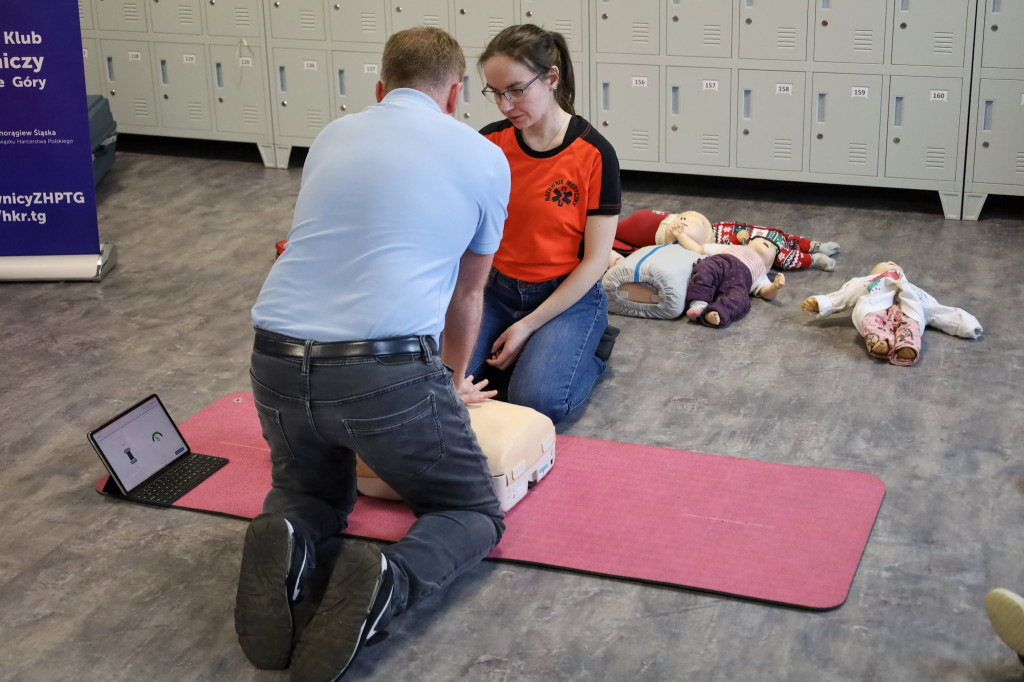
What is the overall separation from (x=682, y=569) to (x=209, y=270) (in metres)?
2.76

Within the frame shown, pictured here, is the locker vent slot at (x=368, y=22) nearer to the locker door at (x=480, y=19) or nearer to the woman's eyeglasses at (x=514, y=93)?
the locker door at (x=480, y=19)

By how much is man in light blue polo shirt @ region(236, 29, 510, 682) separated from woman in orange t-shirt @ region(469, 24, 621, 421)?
0.79m

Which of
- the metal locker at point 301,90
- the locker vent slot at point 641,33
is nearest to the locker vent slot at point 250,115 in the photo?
the metal locker at point 301,90

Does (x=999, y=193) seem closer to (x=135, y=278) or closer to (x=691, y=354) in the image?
(x=691, y=354)

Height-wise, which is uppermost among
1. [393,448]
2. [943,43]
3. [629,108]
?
[943,43]

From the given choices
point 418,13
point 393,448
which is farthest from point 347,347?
point 418,13

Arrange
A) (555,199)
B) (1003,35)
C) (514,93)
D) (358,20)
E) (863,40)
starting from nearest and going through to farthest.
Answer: (514,93) → (555,199) → (1003,35) → (863,40) → (358,20)

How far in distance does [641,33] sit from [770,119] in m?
0.71

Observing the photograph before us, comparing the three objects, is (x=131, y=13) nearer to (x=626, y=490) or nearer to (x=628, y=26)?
(x=628, y=26)

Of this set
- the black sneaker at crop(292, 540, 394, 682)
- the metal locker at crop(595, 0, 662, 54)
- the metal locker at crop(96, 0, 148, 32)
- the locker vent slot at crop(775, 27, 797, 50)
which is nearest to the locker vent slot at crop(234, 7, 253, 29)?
the metal locker at crop(96, 0, 148, 32)

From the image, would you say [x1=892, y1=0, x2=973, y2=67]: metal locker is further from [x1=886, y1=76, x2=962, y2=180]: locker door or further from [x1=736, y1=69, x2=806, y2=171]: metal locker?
[x1=736, y1=69, x2=806, y2=171]: metal locker

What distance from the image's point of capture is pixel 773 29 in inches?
199

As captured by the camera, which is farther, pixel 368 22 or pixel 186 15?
pixel 186 15

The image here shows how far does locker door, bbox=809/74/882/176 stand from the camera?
16.4ft
